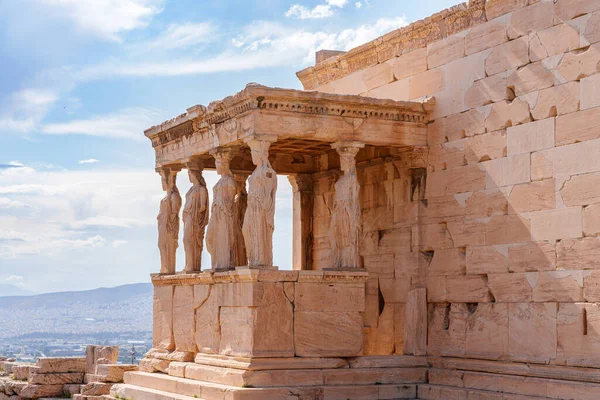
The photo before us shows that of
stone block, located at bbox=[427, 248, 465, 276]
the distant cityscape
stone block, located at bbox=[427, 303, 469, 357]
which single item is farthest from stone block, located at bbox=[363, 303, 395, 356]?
the distant cityscape

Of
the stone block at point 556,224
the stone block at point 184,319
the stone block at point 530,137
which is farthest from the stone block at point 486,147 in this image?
the stone block at point 184,319

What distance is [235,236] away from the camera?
17.9 m

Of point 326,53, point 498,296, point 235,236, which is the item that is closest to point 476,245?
point 498,296

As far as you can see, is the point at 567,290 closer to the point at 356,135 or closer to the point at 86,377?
the point at 356,135

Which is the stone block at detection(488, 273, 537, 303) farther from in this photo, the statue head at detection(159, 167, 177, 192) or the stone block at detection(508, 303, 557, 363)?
the statue head at detection(159, 167, 177, 192)

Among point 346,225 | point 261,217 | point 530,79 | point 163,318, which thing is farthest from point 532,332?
point 163,318

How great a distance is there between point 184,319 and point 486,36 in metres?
6.08

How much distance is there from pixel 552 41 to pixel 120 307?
14582 cm

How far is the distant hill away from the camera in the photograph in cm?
14838

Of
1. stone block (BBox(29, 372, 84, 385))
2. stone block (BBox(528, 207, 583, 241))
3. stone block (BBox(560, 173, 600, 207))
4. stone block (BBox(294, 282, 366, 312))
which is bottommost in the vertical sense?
stone block (BBox(29, 372, 84, 385))

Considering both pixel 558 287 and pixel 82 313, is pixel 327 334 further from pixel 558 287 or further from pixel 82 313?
pixel 82 313

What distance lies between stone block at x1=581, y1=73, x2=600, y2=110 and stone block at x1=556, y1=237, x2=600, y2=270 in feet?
5.17

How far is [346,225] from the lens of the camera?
1588 centimetres

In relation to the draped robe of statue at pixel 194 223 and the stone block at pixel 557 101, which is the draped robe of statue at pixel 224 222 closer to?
the draped robe of statue at pixel 194 223
